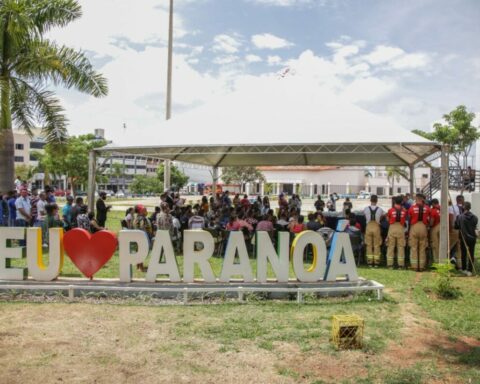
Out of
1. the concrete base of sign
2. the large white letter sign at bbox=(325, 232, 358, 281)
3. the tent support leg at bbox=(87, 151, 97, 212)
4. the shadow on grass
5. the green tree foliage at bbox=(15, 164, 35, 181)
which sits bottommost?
the shadow on grass

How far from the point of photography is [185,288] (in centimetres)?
704

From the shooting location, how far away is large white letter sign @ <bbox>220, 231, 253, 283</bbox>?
7371mm

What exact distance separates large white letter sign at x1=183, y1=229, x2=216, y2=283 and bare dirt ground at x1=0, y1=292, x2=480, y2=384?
3.81 ft

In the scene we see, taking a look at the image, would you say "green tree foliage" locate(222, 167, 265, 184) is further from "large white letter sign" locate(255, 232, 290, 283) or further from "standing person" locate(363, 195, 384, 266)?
"large white letter sign" locate(255, 232, 290, 283)

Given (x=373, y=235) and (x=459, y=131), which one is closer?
(x=373, y=235)

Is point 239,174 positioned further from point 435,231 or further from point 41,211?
point 435,231

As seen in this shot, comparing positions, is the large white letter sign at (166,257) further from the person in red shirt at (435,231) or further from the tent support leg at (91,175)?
the person in red shirt at (435,231)

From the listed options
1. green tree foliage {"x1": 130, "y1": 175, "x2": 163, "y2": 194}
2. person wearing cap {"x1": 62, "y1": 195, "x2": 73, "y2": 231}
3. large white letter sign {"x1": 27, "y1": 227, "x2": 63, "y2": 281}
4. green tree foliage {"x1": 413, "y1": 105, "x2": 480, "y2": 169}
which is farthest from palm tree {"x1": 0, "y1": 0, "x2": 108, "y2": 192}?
green tree foliage {"x1": 130, "y1": 175, "x2": 163, "y2": 194}

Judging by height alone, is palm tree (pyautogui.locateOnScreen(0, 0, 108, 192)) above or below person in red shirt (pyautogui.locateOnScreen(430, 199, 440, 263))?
above

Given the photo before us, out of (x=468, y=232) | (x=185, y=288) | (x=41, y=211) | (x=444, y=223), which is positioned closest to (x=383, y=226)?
(x=444, y=223)

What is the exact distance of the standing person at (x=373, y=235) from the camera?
33.2ft

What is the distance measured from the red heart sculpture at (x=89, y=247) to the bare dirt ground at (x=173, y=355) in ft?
4.48

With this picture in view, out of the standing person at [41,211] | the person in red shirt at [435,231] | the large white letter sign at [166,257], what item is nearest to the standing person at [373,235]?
the person in red shirt at [435,231]

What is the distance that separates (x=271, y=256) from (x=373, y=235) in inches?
144
